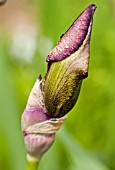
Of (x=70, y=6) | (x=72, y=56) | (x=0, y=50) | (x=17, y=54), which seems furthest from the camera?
(x=17, y=54)

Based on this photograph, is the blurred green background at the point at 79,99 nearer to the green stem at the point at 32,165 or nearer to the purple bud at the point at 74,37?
the green stem at the point at 32,165

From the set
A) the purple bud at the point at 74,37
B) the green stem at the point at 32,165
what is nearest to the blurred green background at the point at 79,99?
the green stem at the point at 32,165

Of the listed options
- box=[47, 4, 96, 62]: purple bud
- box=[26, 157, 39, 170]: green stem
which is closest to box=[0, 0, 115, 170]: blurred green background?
box=[26, 157, 39, 170]: green stem

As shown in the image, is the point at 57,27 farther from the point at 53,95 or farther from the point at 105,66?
the point at 53,95

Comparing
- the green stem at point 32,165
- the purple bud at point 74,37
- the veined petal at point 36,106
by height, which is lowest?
the green stem at point 32,165

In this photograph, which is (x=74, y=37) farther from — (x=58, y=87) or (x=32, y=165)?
(x=32, y=165)

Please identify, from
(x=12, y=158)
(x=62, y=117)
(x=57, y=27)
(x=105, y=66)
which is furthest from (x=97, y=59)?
(x=62, y=117)
